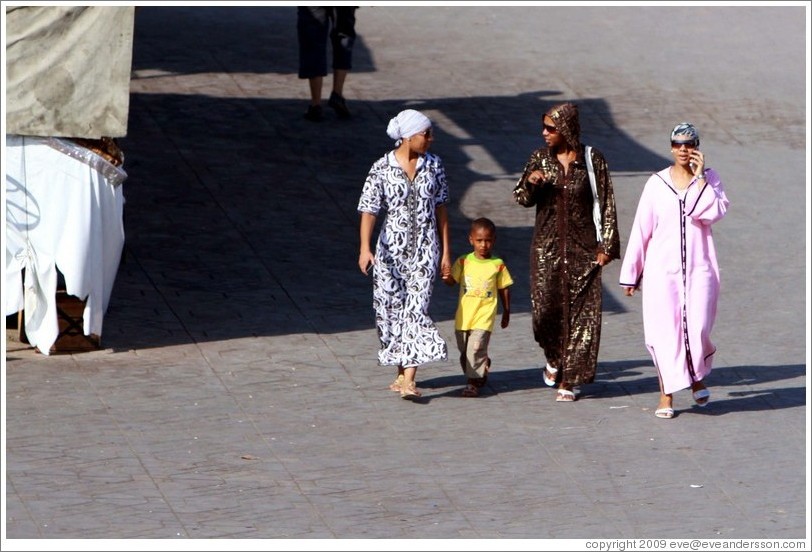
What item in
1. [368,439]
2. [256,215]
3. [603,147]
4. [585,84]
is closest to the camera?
Answer: [368,439]

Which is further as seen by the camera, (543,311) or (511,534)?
(543,311)

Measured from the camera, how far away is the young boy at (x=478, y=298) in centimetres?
951

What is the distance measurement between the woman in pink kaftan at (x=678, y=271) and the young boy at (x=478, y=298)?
2.50ft

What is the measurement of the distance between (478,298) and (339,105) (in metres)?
6.96

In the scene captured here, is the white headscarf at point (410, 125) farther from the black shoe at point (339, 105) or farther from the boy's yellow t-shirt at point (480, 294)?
the black shoe at point (339, 105)

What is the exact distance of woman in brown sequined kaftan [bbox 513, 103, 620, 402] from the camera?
9453 millimetres

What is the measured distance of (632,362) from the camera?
1052 cm

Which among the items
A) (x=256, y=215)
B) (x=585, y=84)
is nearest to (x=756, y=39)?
(x=585, y=84)

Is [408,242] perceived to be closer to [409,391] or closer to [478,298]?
[478,298]

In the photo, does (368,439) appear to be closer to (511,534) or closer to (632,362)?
(511,534)

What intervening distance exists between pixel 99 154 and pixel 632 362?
3.58 metres

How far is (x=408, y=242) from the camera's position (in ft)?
31.0

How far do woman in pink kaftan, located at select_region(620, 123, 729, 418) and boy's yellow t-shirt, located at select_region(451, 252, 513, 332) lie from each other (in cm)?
75

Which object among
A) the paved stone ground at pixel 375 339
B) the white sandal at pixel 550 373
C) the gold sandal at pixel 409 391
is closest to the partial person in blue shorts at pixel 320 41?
the paved stone ground at pixel 375 339
